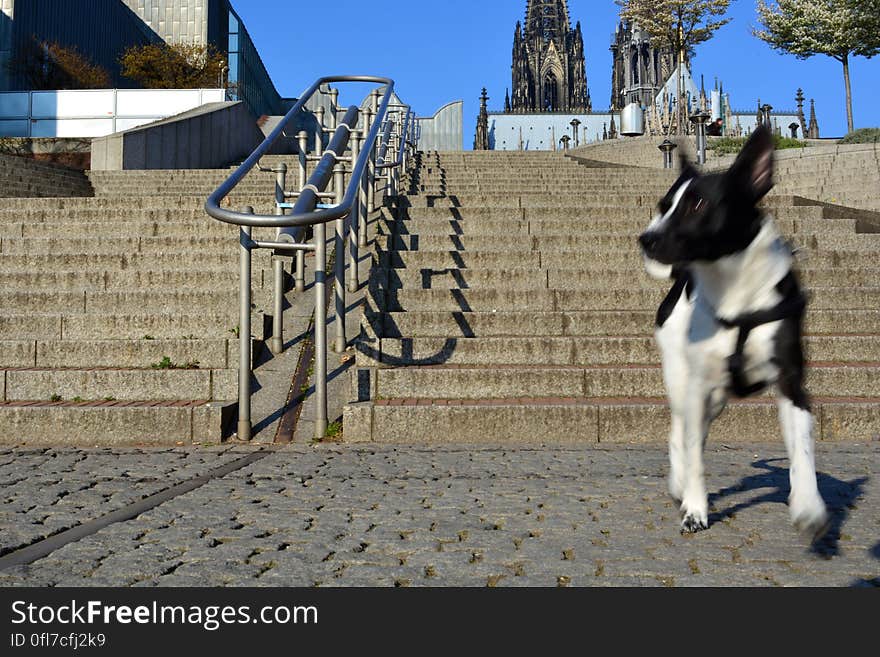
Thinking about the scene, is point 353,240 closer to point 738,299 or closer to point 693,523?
point 693,523

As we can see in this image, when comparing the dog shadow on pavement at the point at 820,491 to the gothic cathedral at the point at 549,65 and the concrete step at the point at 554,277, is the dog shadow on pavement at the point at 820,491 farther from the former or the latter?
the gothic cathedral at the point at 549,65

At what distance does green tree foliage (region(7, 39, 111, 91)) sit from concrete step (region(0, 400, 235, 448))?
33.5 meters

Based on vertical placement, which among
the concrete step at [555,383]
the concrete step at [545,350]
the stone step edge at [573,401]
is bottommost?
the stone step edge at [573,401]

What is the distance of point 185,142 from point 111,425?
49.4 ft

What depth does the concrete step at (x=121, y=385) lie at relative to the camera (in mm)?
6203

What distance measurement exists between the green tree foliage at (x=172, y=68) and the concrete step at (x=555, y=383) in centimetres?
3707

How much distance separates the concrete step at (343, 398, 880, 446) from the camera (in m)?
5.77

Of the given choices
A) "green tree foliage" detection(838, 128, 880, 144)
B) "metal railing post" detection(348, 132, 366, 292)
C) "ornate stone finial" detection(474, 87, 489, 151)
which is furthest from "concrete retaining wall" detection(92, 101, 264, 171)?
"ornate stone finial" detection(474, 87, 489, 151)

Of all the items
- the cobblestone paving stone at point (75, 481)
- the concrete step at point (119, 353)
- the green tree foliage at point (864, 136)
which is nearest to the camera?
the cobblestone paving stone at point (75, 481)

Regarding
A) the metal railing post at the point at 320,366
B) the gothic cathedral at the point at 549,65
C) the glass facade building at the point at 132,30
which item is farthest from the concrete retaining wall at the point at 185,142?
the gothic cathedral at the point at 549,65

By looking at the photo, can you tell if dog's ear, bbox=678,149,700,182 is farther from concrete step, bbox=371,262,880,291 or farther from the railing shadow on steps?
concrete step, bbox=371,262,880,291

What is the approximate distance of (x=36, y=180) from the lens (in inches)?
544

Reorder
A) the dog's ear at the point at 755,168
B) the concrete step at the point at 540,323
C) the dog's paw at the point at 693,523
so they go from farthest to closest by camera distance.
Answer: the concrete step at the point at 540,323, the dog's paw at the point at 693,523, the dog's ear at the point at 755,168
